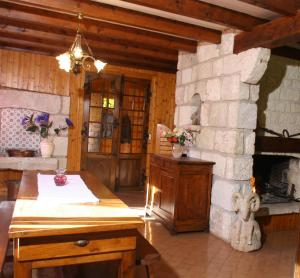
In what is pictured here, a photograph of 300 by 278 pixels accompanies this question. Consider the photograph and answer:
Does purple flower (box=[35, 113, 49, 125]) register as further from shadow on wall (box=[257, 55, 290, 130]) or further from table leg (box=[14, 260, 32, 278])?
table leg (box=[14, 260, 32, 278])

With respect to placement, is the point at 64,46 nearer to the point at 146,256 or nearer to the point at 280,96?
the point at 280,96

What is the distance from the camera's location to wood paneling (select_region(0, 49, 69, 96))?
5.32 meters

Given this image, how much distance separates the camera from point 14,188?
3779 millimetres

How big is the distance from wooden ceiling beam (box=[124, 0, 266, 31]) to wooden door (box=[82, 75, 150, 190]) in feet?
10.8

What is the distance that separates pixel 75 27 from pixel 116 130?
2694 millimetres

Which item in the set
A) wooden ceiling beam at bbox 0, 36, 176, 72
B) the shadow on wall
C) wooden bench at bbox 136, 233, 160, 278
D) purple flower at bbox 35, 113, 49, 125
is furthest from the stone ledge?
purple flower at bbox 35, 113, 49, 125

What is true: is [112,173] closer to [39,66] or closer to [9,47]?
[39,66]

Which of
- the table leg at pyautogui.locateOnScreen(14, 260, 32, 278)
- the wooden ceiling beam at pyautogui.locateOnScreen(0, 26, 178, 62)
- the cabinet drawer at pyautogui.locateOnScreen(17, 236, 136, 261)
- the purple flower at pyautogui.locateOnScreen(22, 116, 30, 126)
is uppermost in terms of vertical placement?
the wooden ceiling beam at pyautogui.locateOnScreen(0, 26, 178, 62)

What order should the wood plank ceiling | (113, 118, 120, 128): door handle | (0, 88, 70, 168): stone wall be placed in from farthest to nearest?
(113, 118, 120, 128): door handle, (0, 88, 70, 168): stone wall, the wood plank ceiling

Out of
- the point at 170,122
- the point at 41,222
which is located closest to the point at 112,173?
the point at 170,122

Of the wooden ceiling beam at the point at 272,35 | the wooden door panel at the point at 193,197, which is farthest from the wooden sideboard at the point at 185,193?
the wooden ceiling beam at the point at 272,35

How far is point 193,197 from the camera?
3.83 m

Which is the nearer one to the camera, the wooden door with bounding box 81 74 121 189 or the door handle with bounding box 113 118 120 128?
the wooden door with bounding box 81 74 121 189

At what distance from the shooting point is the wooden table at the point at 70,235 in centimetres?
160
